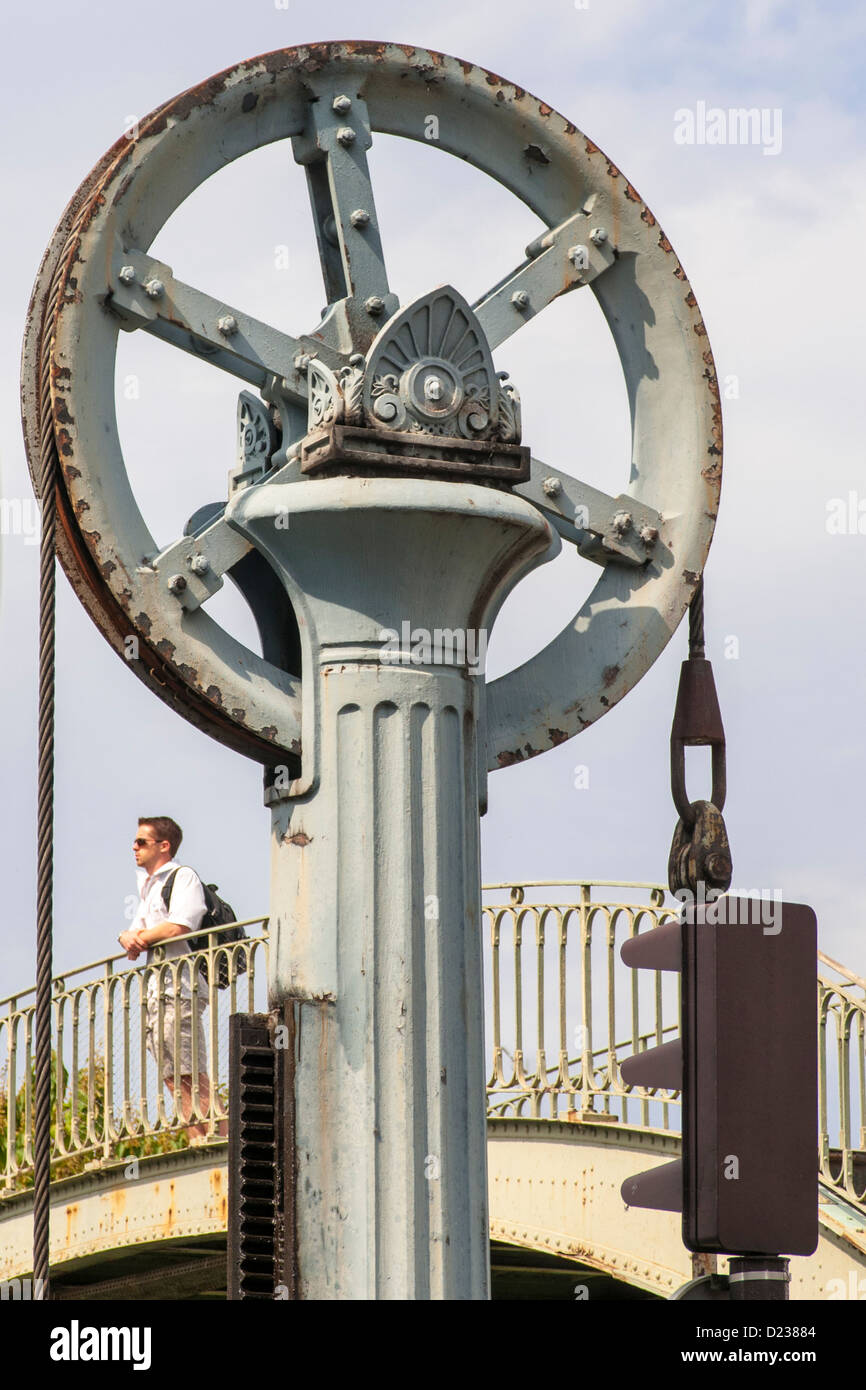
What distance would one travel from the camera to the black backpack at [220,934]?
1430 cm

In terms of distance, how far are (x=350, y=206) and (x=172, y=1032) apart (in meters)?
8.57

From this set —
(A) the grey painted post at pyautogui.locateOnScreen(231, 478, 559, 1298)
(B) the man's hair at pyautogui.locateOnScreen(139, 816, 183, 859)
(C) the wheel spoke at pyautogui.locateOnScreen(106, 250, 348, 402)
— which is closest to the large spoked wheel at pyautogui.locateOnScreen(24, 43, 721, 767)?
(C) the wheel spoke at pyautogui.locateOnScreen(106, 250, 348, 402)

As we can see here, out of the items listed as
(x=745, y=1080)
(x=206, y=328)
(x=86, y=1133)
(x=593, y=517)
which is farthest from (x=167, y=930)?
(x=745, y=1080)

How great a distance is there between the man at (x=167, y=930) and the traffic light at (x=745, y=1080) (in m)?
7.74

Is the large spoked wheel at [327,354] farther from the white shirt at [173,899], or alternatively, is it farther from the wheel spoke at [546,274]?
the white shirt at [173,899]

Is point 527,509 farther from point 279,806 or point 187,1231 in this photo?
point 187,1231

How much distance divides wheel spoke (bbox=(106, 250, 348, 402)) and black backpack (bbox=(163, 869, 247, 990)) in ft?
23.7

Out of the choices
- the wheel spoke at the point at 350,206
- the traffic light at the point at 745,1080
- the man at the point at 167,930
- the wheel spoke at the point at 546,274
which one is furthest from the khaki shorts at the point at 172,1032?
the traffic light at the point at 745,1080

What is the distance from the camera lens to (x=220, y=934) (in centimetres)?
1509

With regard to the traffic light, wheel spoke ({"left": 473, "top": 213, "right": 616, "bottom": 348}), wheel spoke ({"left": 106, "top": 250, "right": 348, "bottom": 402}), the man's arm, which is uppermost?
wheel spoke ({"left": 473, "top": 213, "right": 616, "bottom": 348})

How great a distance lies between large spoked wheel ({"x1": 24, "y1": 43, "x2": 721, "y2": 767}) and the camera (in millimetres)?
6637

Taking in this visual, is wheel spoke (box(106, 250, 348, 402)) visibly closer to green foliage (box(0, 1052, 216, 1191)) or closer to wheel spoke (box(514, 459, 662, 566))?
wheel spoke (box(514, 459, 662, 566))
